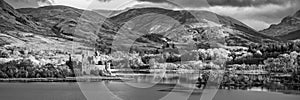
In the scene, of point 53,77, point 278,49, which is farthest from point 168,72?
point 278,49

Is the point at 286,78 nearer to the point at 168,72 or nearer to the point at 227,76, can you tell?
the point at 227,76

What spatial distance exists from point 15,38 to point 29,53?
4435 cm

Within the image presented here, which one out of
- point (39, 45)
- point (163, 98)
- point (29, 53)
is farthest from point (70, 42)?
point (163, 98)

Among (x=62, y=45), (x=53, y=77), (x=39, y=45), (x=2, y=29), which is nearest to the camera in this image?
(x=53, y=77)

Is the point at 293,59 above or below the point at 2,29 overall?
below

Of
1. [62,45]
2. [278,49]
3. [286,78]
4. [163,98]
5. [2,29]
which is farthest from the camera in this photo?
[2,29]

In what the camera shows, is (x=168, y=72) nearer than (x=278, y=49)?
Yes

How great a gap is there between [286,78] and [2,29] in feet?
516

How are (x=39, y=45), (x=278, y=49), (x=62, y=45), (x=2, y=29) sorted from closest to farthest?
(x=278, y=49)
(x=39, y=45)
(x=62, y=45)
(x=2, y=29)

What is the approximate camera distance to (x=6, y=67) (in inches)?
3792

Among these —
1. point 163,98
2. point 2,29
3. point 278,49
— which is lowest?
point 163,98

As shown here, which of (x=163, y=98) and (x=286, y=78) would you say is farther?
(x=286, y=78)

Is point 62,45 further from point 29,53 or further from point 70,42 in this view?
point 29,53

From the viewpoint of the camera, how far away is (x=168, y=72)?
9394cm
